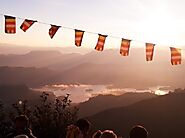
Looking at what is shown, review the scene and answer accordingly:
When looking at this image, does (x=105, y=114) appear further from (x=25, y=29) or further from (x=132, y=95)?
(x=132, y=95)

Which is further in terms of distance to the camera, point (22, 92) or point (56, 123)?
point (22, 92)

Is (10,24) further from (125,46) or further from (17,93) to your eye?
(17,93)

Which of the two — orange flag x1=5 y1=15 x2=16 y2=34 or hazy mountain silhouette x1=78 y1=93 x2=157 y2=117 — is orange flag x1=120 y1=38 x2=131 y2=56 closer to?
orange flag x1=5 y1=15 x2=16 y2=34

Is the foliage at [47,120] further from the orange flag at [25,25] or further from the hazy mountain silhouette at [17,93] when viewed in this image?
the hazy mountain silhouette at [17,93]

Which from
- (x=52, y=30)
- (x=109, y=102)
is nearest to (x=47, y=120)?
(x=52, y=30)

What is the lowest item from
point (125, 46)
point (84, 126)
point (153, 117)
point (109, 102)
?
point (109, 102)

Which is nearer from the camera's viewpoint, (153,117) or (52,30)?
(52,30)

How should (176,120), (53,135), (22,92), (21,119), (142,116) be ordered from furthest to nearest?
(22,92)
(142,116)
(176,120)
(53,135)
(21,119)

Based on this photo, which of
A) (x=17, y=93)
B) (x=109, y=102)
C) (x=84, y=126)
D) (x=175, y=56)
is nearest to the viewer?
(x=84, y=126)

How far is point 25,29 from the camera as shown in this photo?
17.0 m

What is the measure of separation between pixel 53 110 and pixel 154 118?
4540cm

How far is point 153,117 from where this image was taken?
6362cm

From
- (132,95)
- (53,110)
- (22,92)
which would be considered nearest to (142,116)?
(53,110)

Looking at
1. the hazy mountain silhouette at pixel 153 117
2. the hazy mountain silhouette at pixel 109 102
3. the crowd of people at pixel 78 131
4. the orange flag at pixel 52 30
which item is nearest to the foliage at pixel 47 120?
the orange flag at pixel 52 30
